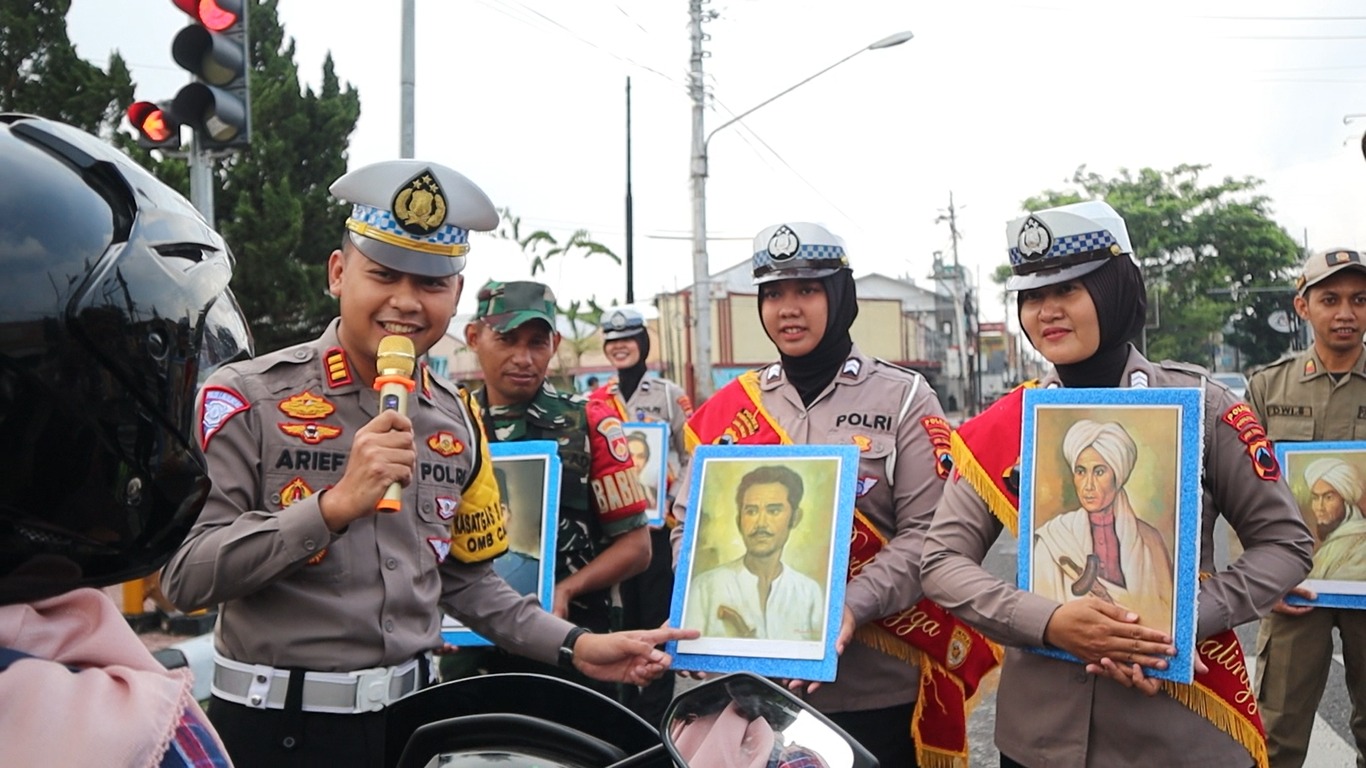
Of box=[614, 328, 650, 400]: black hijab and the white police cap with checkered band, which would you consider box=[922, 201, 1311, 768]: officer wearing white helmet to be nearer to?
the white police cap with checkered band

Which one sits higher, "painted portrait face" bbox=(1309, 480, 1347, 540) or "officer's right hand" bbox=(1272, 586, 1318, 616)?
"painted portrait face" bbox=(1309, 480, 1347, 540)

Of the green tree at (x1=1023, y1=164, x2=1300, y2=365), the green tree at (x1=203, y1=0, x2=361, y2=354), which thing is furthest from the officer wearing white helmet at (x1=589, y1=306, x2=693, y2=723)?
the green tree at (x1=1023, y1=164, x2=1300, y2=365)

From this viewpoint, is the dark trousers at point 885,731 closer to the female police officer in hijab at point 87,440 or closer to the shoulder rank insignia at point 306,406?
the shoulder rank insignia at point 306,406

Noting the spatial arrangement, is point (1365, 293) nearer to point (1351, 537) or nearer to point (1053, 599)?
point (1351, 537)

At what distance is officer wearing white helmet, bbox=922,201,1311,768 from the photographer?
8.18 feet

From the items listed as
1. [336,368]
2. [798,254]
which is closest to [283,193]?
[798,254]

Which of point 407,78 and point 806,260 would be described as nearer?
point 806,260

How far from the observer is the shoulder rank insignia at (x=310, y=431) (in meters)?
2.42

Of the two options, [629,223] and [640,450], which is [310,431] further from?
[629,223]

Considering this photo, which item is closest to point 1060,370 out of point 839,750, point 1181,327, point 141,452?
point 839,750

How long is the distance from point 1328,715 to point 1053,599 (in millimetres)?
4275

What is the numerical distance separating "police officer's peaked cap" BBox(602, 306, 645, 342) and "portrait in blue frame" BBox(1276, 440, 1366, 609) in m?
5.41

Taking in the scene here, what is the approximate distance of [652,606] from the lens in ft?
19.3

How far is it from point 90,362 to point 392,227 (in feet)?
4.73
